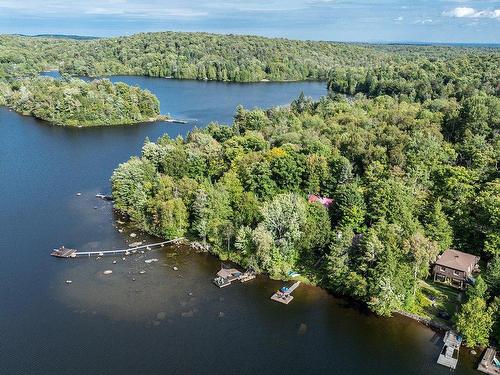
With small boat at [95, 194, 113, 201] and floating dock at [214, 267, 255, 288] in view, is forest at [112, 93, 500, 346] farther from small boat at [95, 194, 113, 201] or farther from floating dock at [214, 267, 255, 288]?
small boat at [95, 194, 113, 201]

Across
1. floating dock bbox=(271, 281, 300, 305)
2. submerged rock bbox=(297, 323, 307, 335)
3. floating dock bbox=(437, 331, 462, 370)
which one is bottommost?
submerged rock bbox=(297, 323, 307, 335)

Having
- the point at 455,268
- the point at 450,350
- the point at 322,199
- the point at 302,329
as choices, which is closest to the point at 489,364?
the point at 450,350

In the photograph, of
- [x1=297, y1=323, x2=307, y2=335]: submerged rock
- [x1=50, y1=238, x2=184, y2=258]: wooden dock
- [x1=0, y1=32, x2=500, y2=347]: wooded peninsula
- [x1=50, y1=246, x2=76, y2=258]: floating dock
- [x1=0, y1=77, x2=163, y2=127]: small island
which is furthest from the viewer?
[x1=0, y1=77, x2=163, y2=127]: small island

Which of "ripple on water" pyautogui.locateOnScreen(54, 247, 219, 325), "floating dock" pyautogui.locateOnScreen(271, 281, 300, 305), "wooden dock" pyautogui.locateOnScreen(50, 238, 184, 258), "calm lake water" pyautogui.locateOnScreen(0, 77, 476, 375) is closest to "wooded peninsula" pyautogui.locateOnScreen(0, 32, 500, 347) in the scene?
"floating dock" pyautogui.locateOnScreen(271, 281, 300, 305)

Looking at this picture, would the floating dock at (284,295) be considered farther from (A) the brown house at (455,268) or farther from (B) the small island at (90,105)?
(B) the small island at (90,105)

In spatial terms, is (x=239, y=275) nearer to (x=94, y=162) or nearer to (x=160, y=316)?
(x=160, y=316)

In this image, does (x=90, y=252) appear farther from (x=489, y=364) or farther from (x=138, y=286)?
(x=489, y=364)
